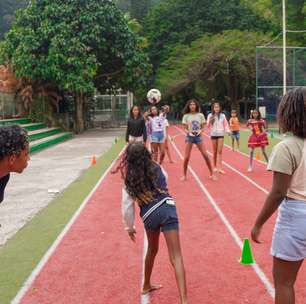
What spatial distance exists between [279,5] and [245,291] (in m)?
55.9

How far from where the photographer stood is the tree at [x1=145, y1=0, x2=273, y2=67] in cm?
5025

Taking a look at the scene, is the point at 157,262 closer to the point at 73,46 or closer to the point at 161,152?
the point at 161,152

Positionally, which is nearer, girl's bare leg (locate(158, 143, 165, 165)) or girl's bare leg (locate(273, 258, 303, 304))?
girl's bare leg (locate(273, 258, 303, 304))

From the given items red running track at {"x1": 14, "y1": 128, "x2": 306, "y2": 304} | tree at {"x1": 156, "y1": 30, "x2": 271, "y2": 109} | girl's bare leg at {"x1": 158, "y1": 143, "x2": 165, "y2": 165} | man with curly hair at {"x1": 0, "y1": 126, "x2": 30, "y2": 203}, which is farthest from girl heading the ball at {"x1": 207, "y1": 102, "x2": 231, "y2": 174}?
tree at {"x1": 156, "y1": 30, "x2": 271, "y2": 109}

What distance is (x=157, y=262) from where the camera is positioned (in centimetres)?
586

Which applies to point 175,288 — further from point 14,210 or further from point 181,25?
point 181,25

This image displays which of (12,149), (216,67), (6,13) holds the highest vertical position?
(6,13)

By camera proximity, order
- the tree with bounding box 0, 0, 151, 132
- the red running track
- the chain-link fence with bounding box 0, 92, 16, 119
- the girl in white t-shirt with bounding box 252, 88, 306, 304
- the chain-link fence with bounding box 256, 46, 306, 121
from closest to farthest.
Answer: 1. the girl in white t-shirt with bounding box 252, 88, 306, 304
2. the red running track
3. the chain-link fence with bounding box 0, 92, 16, 119
4. the chain-link fence with bounding box 256, 46, 306, 121
5. the tree with bounding box 0, 0, 151, 132

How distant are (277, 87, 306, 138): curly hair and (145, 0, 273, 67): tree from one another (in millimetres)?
47100

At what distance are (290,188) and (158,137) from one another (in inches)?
419

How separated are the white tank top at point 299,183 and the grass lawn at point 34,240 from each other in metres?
2.94

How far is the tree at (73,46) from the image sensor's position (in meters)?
30.1

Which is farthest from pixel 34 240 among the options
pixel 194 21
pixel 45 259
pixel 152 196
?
pixel 194 21

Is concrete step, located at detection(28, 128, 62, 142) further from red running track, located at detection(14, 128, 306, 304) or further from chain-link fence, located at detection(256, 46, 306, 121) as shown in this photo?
red running track, located at detection(14, 128, 306, 304)
